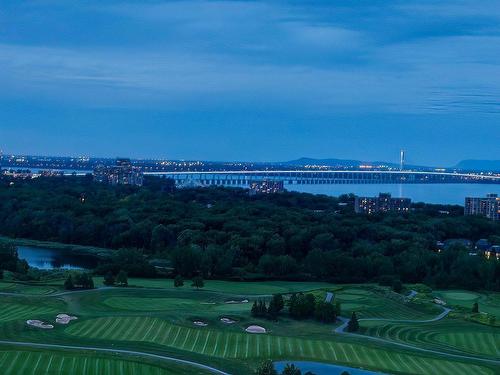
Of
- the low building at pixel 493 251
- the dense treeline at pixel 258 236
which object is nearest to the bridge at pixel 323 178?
the dense treeline at pixel 258 236

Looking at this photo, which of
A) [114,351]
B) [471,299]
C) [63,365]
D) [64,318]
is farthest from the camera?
[471,299]

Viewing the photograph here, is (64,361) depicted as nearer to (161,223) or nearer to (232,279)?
(232,279)

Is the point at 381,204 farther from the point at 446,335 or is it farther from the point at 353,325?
the point at 353,325

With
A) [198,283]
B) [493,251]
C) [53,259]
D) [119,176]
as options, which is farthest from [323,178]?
[198,283]

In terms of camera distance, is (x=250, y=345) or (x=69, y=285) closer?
(x=250, y=345)

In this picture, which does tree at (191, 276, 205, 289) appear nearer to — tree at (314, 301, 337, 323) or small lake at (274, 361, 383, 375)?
tree at (314, 301, 337, 323)

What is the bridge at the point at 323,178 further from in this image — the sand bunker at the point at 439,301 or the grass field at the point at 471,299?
the sand bunker at the point at 439,301

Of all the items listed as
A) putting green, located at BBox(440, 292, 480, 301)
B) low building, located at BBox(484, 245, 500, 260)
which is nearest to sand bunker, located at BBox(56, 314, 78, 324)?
putting green, located at BBox(440, 292, 480, 301)
